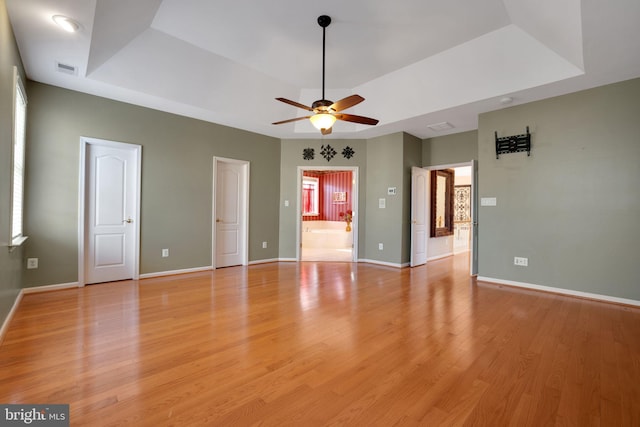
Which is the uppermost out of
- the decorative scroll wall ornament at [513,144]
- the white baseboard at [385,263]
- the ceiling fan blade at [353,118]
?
the ceiling fan blade at [353,118]

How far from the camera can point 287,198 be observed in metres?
6.67

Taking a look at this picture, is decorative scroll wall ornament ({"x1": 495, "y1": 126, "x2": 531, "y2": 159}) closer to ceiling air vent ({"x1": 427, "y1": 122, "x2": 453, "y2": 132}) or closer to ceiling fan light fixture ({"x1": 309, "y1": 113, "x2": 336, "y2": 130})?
ceiling air vent ({"x1": 427, "y1": 122, "x2": 453, "y2": 132})

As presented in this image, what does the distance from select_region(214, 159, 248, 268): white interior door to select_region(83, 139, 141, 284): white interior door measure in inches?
54.5

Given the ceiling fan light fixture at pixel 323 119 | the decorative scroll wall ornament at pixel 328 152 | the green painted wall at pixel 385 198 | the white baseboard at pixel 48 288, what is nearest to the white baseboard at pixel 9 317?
the white baseboard at pixel 48 288

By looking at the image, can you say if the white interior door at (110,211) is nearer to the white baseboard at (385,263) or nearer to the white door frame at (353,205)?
the white door frame at (353,205)

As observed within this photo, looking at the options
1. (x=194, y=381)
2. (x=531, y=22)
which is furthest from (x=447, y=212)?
(x=194, y=381)

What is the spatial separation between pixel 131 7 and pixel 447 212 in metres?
7.65

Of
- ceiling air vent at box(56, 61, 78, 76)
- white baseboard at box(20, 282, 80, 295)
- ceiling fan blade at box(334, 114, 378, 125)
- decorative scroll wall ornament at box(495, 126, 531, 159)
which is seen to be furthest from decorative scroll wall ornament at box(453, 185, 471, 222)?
ceiling air vent at box(56, 61, 78, 76)

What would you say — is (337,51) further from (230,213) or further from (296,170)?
(230,213)

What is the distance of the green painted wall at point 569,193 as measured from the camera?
3.67 metres

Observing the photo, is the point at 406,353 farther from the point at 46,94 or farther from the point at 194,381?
the point at 46,94

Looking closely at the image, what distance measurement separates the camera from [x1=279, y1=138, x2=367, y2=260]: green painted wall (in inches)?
258

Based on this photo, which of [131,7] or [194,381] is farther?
[131,7]

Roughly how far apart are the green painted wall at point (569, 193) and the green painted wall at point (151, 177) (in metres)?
4.30
